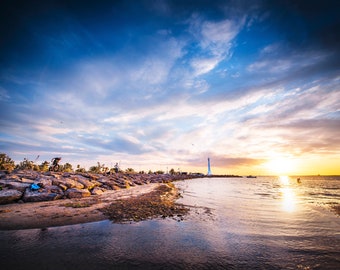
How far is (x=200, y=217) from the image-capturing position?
399 inches

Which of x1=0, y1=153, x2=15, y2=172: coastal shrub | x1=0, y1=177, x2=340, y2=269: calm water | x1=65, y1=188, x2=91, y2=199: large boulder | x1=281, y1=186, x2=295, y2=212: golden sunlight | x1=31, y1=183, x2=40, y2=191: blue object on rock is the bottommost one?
x1=0, y1=177, x2=340, y2=269: calm water

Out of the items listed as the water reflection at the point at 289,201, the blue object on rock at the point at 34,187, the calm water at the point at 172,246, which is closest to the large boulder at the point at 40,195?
the blue object on rock at the point at 34,187

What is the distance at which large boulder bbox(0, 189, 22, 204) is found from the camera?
12.0 meters

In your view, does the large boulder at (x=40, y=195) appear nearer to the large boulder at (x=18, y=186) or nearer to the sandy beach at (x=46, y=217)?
the large boulder at (x=18, y=186)

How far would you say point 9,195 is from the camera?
1228 cm

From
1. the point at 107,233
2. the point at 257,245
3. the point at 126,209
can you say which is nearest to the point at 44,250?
the point at 107,233

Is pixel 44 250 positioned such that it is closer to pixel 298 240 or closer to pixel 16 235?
pixel 16 235

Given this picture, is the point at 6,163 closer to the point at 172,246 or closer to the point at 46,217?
the point at 46,217

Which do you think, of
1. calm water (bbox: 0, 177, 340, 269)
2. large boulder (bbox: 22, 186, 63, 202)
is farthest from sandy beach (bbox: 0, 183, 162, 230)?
large boulder (bbox: 22, 186, 63, 202)

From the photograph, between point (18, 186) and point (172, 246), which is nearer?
point (172, 246)

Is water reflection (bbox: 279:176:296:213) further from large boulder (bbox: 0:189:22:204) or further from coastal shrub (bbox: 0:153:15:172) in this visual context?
coastal shrub (bbox: 0:153:15:172)

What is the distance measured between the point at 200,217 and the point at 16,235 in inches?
341

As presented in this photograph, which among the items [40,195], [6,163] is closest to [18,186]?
[40,195]

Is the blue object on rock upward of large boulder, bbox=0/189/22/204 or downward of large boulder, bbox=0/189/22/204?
upward
